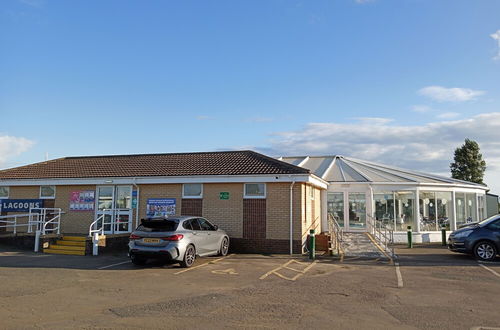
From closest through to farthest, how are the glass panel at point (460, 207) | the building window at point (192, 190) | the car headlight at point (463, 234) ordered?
the car headlight at point (463, 234) → the building window at point (192, 190) → the glass panel at point (460, 207)

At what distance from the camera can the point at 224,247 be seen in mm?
14703

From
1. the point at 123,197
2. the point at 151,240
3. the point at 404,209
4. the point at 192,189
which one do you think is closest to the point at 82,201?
the point at 123,197

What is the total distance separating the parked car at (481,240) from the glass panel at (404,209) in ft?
21.4

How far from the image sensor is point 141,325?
6.08 m

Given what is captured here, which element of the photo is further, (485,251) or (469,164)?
(469,164)

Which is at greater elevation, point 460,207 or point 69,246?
point 460,207

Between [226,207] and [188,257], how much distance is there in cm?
464

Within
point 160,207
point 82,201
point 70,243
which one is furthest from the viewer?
point 82,201

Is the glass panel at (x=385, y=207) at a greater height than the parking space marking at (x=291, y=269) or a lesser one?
greater

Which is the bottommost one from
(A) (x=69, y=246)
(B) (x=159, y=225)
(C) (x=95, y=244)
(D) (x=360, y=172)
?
(A) (x=69, y=246)

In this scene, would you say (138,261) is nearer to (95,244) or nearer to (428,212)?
(95,244)

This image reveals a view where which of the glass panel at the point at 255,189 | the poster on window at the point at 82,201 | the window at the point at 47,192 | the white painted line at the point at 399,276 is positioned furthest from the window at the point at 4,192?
the white painted line at the point at 399,276

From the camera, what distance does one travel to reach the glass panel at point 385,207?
21.2m

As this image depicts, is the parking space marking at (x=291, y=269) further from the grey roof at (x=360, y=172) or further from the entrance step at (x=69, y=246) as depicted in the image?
the grey roof at (x=360, y=172)
